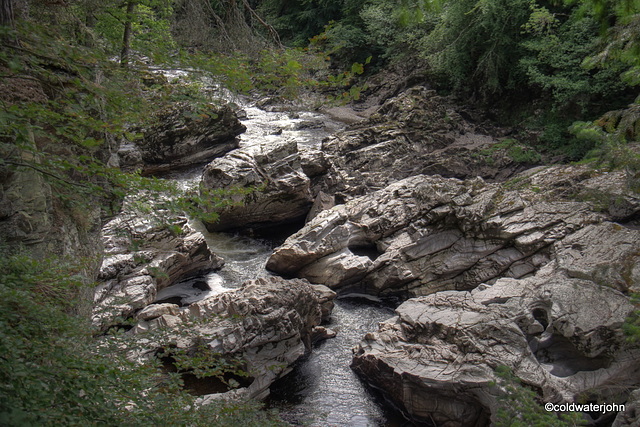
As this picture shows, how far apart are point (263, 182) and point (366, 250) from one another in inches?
163

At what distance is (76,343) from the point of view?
3.94 metres

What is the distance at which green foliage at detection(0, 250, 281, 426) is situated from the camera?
2.65m

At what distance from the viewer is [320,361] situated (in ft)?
31.7

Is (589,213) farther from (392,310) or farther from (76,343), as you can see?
(76,343)

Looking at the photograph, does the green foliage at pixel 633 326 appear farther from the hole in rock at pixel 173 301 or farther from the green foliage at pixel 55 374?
the hole in rock at pixel 173 301

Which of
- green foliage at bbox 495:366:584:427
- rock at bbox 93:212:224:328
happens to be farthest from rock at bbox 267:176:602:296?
green foliage at bbox 495:366:584:427

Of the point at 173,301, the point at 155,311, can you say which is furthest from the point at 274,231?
the point at 155,311

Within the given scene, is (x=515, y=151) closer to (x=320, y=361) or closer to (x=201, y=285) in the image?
(x=320, y=361)

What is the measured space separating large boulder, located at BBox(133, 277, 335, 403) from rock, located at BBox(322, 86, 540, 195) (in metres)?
7.25

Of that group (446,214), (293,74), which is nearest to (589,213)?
(446,214)

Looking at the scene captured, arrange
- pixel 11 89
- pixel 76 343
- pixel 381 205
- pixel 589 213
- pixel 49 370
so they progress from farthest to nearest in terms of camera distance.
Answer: pixel 381 205, pixel 589 213, pixel 11 89, pixel 76 343, pixel 49 370

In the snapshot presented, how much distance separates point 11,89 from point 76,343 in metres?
2.95

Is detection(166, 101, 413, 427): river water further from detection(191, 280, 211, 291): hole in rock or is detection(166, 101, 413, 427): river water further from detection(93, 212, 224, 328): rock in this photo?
detection(93, 212, 224, 328): rock

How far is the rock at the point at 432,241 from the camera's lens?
1155 centimetres
